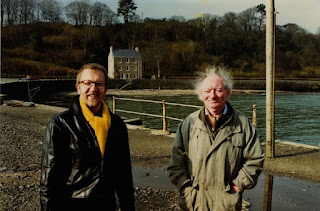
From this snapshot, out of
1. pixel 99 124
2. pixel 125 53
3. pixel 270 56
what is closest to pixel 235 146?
pixel 99 124

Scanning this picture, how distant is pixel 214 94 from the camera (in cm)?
239

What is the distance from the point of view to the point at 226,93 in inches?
97.7

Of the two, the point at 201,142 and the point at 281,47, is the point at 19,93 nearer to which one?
the point at 201,142

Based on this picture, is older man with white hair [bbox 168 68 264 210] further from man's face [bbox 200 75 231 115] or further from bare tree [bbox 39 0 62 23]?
bare tree [bbox 39 0 62 23]

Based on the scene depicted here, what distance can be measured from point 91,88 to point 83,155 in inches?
18.6

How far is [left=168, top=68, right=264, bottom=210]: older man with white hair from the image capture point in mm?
2324

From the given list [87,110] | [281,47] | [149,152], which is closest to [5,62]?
[149,152]

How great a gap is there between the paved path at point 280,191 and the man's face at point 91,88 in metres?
3.36

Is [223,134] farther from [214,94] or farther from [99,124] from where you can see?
[99,124]

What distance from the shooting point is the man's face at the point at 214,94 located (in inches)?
94.0

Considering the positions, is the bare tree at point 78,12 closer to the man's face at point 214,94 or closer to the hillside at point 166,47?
the hillside at point 166,47

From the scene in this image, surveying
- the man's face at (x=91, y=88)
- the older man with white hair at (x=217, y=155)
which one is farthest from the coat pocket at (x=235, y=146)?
the man's face at (x=91, y=88)

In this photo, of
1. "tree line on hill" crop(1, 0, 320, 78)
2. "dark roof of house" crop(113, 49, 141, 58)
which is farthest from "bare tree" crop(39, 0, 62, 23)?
"dark roof of house" crop(113, 49, 141, 58)

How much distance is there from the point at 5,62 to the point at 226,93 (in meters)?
69.8
